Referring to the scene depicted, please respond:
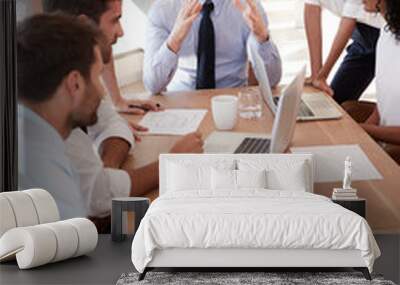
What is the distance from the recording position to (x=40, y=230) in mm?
5312

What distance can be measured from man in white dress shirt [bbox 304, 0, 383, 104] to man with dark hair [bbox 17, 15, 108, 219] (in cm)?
161

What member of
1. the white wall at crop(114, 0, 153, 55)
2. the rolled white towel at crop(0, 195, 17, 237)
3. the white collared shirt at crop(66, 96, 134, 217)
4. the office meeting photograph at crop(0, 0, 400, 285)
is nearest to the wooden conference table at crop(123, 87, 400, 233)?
the office meeting photograph at crop(0, 0, 400, 285)

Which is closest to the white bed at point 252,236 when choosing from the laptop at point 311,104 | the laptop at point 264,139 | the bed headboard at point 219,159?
the bed headboard at point 219,159

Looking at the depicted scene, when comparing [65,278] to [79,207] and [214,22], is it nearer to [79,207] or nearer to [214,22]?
[79,207]

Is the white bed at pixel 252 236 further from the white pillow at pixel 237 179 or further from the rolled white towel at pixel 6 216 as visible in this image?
the rolled white towel at pixel 6 216

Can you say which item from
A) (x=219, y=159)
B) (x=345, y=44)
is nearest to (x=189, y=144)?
(x=219, y=159)

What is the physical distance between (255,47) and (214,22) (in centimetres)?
36

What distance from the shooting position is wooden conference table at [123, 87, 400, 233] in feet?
21.0

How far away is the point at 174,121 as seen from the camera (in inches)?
258

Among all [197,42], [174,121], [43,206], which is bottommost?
[43,206]

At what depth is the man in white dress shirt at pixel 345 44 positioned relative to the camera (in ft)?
21.1

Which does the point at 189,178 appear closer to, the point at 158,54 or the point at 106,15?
the point at 158,54

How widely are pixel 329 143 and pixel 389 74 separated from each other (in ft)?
2.20

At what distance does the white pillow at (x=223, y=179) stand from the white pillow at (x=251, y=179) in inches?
1.4
